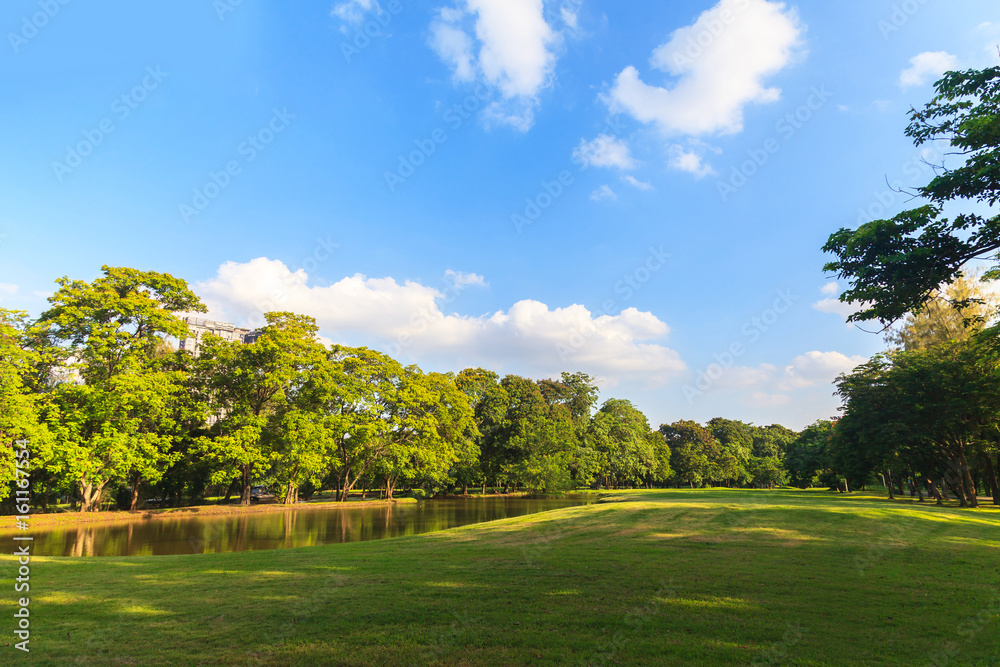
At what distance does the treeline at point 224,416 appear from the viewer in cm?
2844

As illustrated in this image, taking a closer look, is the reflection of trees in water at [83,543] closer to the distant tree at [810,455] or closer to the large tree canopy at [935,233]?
the large tree canopy at [935,233]

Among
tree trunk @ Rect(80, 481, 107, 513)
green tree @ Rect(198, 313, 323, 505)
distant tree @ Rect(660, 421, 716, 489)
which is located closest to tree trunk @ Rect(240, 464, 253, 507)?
green tree @ Rect(198, 313, 323, 505)

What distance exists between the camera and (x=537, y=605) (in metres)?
7.89

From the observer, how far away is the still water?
1864 centimetres

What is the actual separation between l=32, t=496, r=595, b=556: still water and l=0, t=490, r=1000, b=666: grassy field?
18.4 ft

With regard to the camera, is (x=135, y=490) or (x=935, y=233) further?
(x=135, y=490)

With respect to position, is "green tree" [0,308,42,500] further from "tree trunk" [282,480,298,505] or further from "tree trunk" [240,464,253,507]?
"tree trunk" [282,480,298,505]

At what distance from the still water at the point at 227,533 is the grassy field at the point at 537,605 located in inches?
221

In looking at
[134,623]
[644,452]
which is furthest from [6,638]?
[644,452]

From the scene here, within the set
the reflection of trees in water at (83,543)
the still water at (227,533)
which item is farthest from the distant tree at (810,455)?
the reflection of trees in water at (83,543)

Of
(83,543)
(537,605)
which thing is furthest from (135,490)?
(537,605)

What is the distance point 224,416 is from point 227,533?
61.5 feet

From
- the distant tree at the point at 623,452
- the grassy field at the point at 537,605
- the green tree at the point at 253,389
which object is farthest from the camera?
the distant tree at the point at 623,452

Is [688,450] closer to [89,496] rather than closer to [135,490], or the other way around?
[135,490]
